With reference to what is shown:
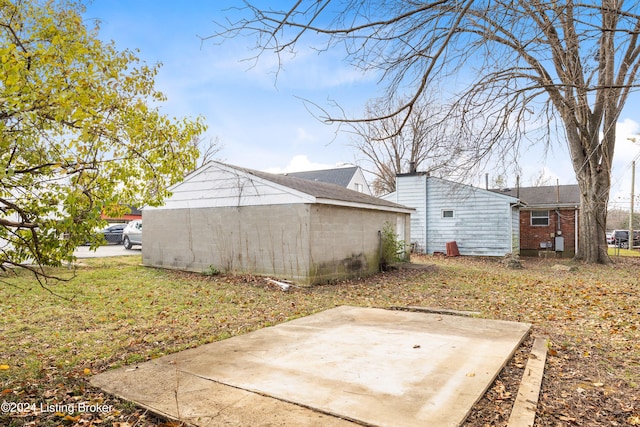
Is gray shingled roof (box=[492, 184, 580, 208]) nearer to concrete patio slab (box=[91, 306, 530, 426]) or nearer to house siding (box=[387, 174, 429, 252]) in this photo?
house siding (box=[387, 174, 429, 252])

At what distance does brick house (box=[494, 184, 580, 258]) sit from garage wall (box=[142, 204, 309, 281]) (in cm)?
1435

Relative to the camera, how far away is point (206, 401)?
120 inches

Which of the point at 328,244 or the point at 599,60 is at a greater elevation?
the point at 599,60

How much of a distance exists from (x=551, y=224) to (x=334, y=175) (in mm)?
15735

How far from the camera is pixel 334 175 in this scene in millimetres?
31672

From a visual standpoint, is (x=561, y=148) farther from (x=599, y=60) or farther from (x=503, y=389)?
(x=503, y=389)

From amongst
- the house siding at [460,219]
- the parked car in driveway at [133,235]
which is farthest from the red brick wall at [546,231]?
the parked car in driveway at [133,235]

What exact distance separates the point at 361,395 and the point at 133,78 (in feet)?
16.3

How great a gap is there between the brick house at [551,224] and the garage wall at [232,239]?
565 inches

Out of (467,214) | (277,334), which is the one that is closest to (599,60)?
(277,334)

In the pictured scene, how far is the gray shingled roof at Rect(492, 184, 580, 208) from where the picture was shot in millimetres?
20719

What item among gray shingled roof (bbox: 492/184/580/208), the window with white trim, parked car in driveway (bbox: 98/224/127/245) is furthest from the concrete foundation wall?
the window with white trim

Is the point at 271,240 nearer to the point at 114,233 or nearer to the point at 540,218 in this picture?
the point at 114,233

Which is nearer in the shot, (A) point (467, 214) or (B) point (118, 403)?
(B) point (118, 403)
